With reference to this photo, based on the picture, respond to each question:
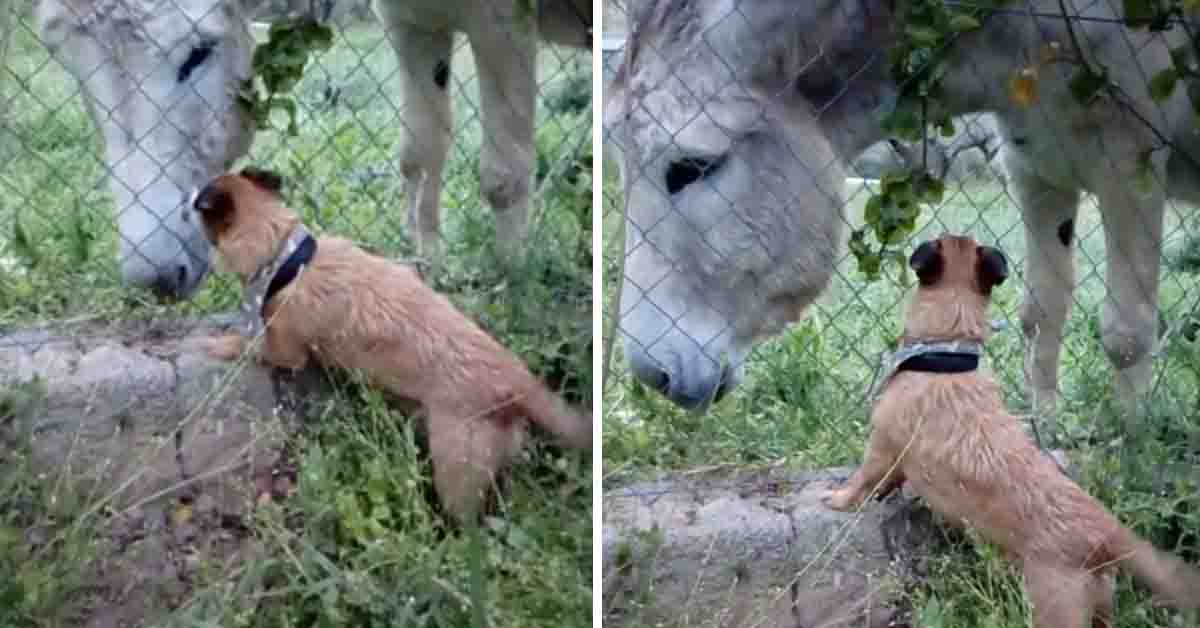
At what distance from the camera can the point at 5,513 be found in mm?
3699

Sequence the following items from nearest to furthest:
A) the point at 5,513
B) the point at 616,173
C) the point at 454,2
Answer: the point at 5,513, the point at 616,173, the point at 454,2

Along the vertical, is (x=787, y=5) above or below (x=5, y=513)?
above

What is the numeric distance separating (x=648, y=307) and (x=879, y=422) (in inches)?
24.1

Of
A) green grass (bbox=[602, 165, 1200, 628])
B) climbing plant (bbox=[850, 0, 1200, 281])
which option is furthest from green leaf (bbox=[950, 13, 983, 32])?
green grass (bbox=[602, 165, 1200, 628])

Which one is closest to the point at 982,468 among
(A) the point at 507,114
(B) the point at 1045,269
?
(B) the point at 1045,269

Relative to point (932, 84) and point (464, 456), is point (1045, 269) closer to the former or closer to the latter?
point (932, 84)

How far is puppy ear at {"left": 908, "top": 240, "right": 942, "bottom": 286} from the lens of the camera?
3.84m

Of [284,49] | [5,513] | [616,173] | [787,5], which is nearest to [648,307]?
[616,173]

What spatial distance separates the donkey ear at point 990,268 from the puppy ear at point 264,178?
5.56 ft

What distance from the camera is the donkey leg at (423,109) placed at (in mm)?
5012

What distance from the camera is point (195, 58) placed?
410 cm

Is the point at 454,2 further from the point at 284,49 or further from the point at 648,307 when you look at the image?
the point at 648,307

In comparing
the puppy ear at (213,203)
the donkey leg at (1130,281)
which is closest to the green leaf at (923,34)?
the donkey leg at (1130,281)

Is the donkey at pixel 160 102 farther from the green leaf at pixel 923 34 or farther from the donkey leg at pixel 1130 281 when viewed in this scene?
the donkey leg at pixel 1130 281
